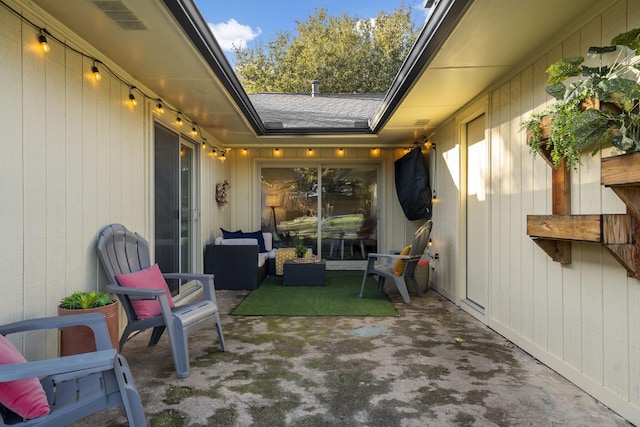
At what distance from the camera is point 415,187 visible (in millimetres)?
5957

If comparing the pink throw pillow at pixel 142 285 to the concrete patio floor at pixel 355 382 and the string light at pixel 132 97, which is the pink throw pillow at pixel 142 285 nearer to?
the concrete patio floor at pixel 355 382

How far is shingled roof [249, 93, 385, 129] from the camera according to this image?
591cm

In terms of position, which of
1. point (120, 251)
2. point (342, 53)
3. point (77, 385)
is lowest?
point (77, 385)

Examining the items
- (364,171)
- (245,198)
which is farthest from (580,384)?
(245,198)

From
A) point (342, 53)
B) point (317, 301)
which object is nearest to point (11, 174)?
point (317, 301)

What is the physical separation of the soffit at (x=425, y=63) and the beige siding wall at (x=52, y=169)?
0.24 metres

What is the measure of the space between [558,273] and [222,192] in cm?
508

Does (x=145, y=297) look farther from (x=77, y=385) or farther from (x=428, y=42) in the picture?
(x=428, y=42)

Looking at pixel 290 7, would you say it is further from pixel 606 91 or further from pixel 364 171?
pixel 606 91

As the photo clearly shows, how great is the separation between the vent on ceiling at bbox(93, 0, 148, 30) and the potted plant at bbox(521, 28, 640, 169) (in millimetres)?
2433

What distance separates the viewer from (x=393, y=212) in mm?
7227

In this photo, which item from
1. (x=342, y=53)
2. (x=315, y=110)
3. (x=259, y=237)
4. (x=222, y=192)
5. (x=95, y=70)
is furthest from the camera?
(x=342, y=53)

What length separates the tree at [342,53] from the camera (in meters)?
15.4

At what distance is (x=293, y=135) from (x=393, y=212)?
2.58 m
